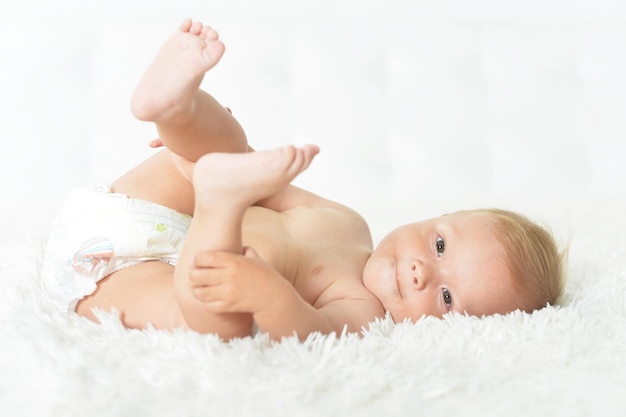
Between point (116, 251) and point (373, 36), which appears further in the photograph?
point (373, 36)

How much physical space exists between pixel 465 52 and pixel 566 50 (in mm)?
303

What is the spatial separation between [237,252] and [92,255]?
360mm

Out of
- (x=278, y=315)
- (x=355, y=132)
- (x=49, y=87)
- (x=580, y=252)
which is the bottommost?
(x=580, y=252)

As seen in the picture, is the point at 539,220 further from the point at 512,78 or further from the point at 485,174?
the point at 512,78

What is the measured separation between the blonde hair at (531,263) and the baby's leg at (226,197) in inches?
19.4

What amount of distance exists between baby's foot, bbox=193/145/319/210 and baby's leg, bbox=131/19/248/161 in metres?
0.20

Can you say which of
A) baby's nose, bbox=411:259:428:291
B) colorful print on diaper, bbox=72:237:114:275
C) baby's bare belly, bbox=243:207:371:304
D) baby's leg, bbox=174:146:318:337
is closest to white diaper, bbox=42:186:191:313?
colorful print on diaper, bbox=72:237:114:275

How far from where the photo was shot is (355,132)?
2.07 metres

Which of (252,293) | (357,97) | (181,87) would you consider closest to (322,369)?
(252,293)

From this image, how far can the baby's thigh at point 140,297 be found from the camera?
1023 mm

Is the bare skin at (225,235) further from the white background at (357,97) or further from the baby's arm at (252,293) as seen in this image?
the white background at (357,97)

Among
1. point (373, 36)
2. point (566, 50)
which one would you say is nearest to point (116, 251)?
point (373, 36)

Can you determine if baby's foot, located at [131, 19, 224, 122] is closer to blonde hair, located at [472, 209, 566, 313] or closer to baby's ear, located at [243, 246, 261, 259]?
baby's ear, located at [243, 246, 261, 259]

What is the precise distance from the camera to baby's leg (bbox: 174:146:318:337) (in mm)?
852
